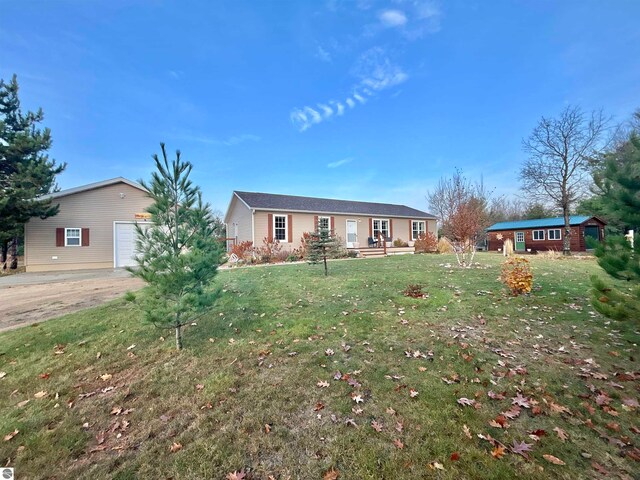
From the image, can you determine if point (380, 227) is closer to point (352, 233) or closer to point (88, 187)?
point (352, 233)

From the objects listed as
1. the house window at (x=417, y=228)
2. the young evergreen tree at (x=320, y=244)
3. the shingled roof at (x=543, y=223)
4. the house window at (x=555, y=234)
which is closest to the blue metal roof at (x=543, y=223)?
the shingled roof at (x=543, y=223)

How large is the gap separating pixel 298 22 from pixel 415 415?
1426 cm

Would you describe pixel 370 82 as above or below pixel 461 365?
above

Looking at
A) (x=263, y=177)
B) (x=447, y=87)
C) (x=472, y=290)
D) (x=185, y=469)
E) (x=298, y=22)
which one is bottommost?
(x=185, y=469)

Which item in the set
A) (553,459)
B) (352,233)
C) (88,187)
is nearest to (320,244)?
(553,459)

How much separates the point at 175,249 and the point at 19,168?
61.0 feet

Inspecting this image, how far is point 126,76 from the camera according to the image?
11805mm

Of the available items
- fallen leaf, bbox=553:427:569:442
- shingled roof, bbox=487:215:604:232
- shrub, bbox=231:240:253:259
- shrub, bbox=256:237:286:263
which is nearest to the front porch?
shrub, bbox=256:237:286:263

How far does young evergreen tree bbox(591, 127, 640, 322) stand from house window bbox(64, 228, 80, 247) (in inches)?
872

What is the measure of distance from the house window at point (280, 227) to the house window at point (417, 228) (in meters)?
12.7

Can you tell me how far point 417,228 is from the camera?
2502 centimetres

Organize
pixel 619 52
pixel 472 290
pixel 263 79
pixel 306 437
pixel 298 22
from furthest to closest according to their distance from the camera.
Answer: pixel 263 79 → pixel 298 22 → pixel 619 52 → pixel 472 290 → pixel 306 437

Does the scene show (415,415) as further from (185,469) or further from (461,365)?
(185,469)

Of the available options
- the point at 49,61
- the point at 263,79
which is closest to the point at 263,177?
the point at 263,79
